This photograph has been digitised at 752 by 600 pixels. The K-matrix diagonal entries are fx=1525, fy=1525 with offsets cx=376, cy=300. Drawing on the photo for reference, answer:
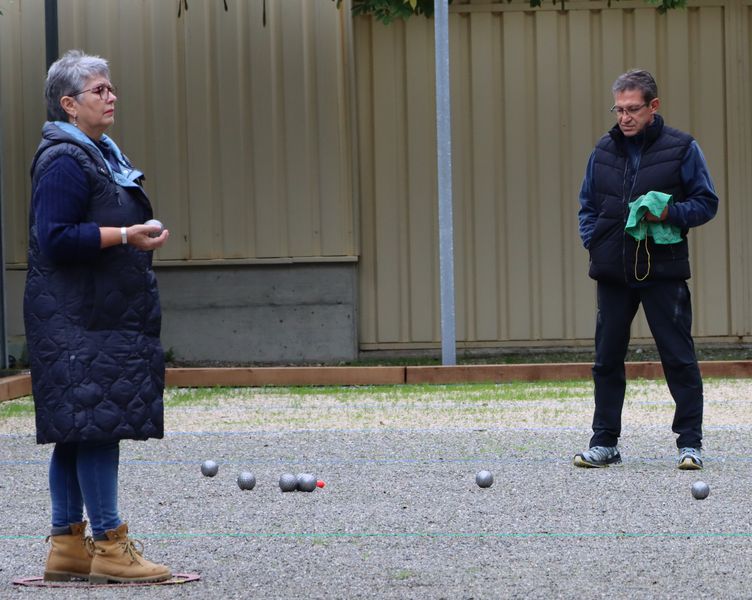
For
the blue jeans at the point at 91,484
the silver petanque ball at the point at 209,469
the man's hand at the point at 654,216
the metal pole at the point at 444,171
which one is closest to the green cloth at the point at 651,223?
the man's hand at the point at 654,216

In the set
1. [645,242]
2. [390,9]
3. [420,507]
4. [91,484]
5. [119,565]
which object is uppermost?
[390,9]

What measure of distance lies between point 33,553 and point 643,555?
7.36 feet

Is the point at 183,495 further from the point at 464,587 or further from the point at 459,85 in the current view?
the point at 459,85

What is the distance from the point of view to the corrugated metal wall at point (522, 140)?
48.4ft

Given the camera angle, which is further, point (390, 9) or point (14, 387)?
point (390, 9)

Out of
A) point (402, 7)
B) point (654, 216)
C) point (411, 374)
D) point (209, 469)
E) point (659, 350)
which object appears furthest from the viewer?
point (402, 7)

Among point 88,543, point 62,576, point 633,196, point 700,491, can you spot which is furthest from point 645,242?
point 62,576

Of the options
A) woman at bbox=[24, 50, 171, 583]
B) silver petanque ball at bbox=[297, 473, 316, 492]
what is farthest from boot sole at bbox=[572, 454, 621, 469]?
woman at bbox=[24, 50, 171, 583]

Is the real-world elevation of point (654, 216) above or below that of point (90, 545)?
above

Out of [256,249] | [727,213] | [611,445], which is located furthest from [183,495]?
[727,213]

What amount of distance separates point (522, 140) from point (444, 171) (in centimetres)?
166

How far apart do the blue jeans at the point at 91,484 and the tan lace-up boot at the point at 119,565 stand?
4cm

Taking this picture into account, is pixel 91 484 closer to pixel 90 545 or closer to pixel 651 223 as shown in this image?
pixel 90 545

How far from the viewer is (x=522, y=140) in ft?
48.8
